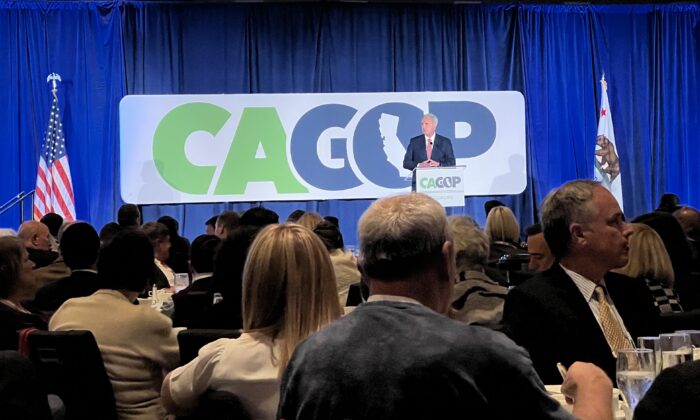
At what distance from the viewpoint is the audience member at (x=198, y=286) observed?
4414 millimetres

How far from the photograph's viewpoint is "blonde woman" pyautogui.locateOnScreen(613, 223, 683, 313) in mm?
3789

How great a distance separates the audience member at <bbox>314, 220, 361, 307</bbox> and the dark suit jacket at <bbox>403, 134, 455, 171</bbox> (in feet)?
17.2

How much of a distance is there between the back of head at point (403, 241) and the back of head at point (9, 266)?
2.50 metres

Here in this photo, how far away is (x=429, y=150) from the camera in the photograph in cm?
1073

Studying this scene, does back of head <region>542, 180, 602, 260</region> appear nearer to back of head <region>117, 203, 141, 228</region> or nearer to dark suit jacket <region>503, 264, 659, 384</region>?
dark suit jacket <region>503, 264, 659, 384</region>

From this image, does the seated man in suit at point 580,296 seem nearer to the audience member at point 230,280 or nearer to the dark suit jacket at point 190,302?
the audience member at point 230,280

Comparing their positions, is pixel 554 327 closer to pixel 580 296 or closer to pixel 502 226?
pixel 580 296

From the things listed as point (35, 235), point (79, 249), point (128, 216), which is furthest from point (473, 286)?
point (128, 216)

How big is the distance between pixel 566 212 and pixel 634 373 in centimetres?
80

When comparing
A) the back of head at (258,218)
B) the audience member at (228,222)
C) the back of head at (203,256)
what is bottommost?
the back of head at (203,256)

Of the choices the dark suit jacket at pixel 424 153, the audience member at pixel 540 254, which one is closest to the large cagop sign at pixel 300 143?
the dark suit jacket at pixel 424 153

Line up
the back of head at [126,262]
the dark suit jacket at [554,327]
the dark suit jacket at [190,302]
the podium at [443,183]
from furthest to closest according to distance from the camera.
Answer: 1. the podium at [443,183]
2. the dark suit jacket at [190,302]
3. the back of head at [126,262]
4. the dark suit jacket at [554,327]

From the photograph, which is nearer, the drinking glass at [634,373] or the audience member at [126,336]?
the drinking glass at [634,373]

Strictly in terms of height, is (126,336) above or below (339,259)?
below
